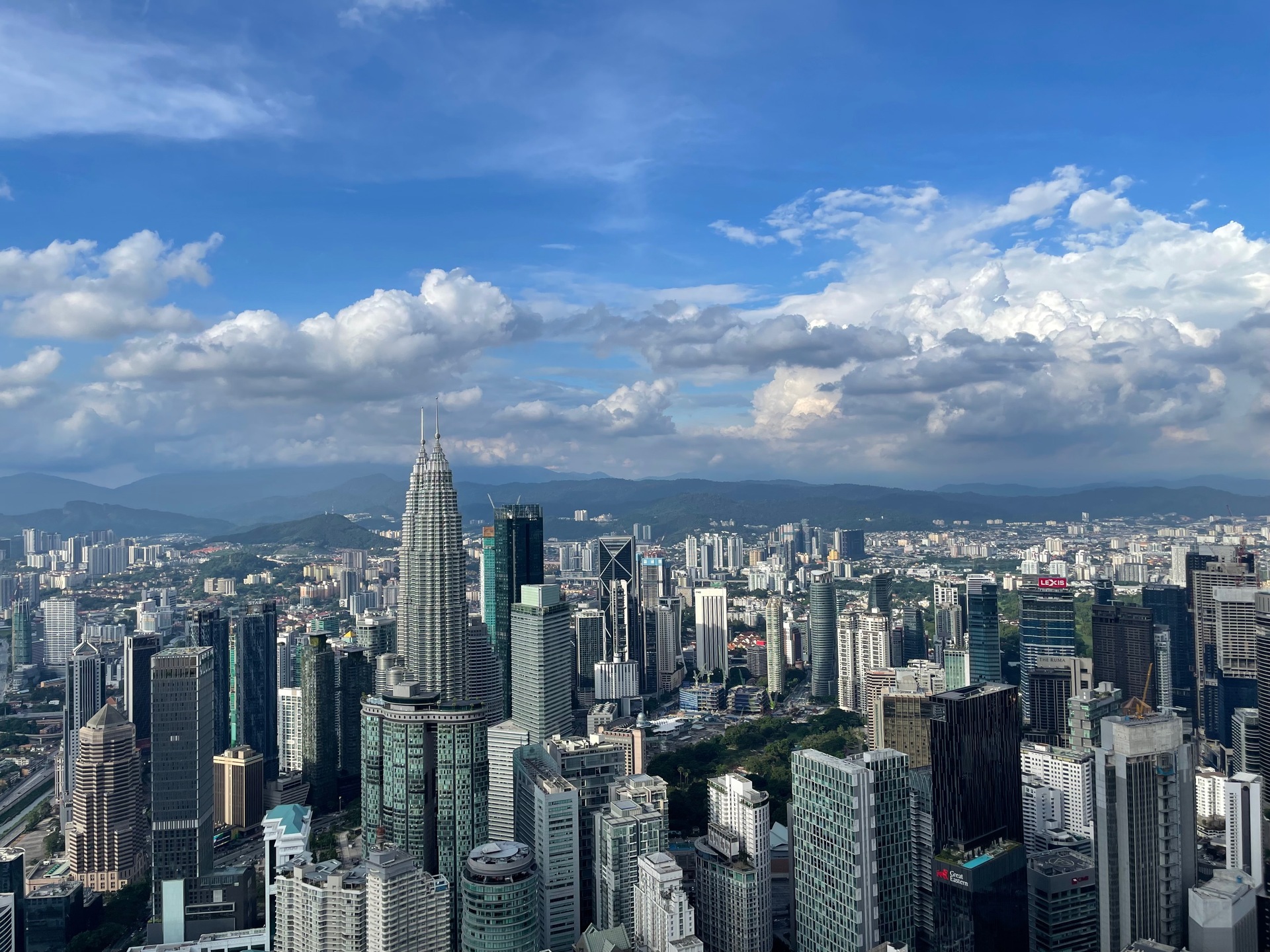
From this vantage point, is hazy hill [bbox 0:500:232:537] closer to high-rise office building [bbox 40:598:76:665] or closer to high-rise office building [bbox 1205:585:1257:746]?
high-rise office building [bbox 40:598:76:665]

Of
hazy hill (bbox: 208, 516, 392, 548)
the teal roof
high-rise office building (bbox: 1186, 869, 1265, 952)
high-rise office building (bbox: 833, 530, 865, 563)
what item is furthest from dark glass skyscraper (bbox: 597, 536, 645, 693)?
high-rise office building (bbox: 833, 530, 865, 563)

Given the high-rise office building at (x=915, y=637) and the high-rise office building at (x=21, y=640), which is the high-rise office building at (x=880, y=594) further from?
the high-rise office building at (x=21, y=640)

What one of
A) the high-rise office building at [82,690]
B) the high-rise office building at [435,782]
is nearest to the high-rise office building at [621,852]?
the high-rise office building at [435,782]

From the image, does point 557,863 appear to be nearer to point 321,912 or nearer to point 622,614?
point 321,912

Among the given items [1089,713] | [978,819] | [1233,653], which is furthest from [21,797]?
[1233,653]

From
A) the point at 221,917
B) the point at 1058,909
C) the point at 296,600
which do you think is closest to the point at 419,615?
the point at 221,917

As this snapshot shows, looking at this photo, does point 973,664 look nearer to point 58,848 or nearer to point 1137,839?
point 1137,839
